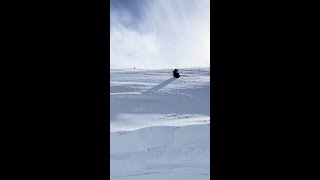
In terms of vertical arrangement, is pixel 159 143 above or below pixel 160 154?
above

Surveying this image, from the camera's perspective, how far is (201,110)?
5926 mm
